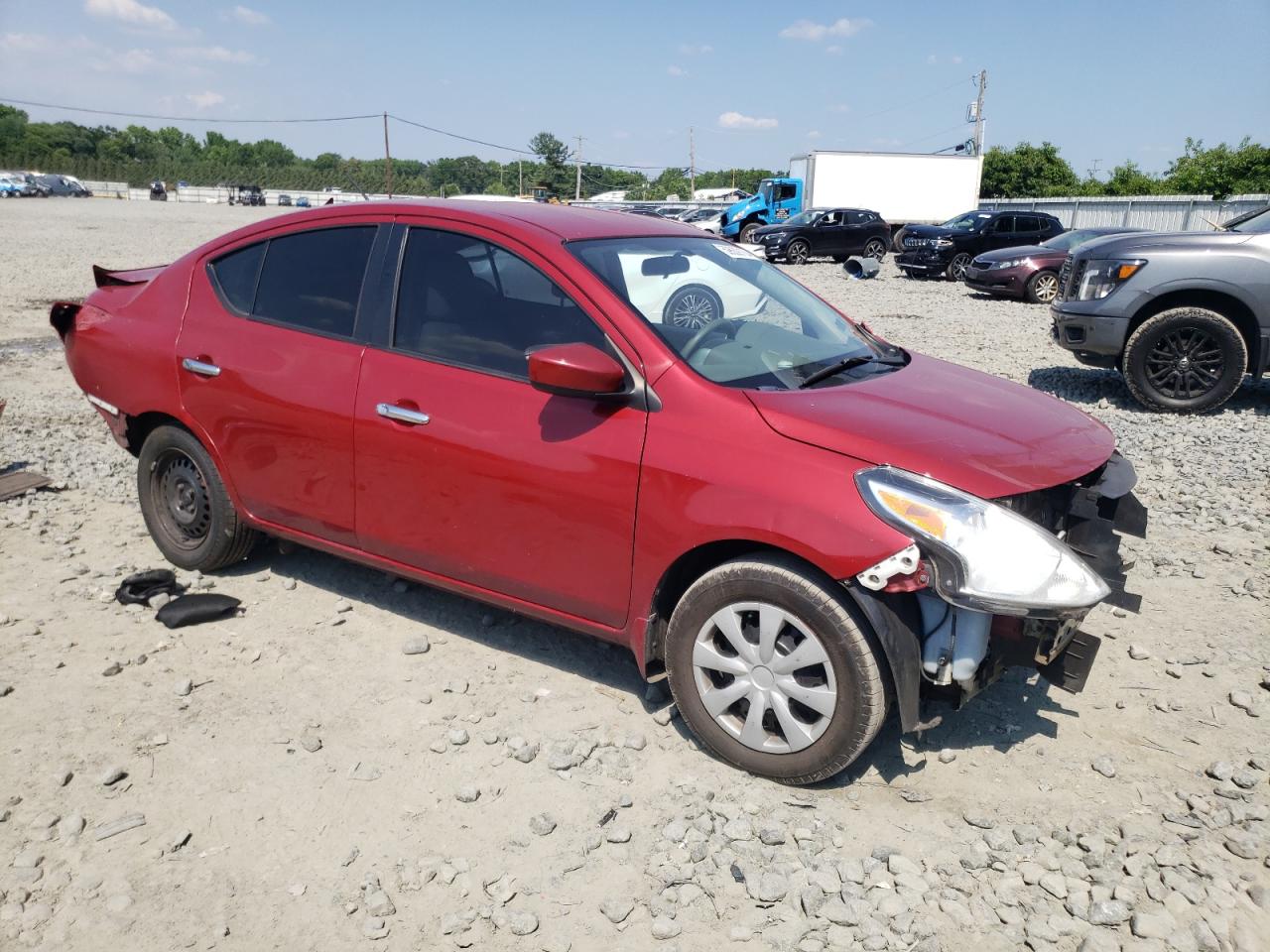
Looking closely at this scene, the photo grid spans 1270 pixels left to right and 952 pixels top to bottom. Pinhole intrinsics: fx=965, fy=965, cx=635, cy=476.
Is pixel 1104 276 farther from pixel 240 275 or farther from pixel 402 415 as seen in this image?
pixel 240 275

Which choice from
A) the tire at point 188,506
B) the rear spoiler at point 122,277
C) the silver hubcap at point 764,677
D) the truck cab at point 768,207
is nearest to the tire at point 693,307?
the silver hubcap at point 764,677

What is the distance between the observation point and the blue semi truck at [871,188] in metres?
Answer: 33.8

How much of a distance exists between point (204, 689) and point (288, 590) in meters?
0.95

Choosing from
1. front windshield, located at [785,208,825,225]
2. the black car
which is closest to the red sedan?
the black car

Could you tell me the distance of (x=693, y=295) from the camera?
3.86 m

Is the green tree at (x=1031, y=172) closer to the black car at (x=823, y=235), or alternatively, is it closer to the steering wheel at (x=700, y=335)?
the black car at (x=823, y=235)

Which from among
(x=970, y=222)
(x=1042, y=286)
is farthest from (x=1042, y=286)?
(x=970, y=222)

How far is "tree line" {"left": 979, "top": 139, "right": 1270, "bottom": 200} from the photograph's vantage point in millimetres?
35812

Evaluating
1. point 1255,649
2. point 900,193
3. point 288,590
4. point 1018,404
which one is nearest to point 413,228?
point 288,590

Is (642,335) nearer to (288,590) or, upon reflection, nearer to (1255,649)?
(288,590)

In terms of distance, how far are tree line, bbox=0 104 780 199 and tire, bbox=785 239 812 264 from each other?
4790 centimetres

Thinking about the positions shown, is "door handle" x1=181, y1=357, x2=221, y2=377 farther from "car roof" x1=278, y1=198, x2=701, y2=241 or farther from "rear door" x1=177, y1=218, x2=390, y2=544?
"car roof" x1=278, y1=198, x2=701, y2=241

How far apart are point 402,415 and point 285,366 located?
0.72m

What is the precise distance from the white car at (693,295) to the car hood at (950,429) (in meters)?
0.53
